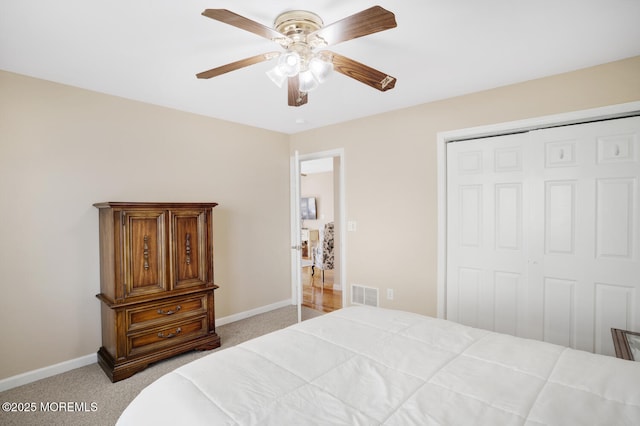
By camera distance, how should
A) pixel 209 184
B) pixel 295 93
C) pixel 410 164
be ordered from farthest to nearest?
pixel 209 184
pixel 410 164
pixel 295 93

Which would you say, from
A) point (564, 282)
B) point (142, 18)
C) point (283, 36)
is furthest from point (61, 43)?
point (564, 282)

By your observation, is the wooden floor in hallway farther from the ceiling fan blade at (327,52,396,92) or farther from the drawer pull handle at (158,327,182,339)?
the ceiling fan blade at (327,52,396,92)

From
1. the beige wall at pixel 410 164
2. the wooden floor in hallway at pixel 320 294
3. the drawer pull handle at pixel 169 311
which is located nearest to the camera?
the beige wall at pixel 410 164

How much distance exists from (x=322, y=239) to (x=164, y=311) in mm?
3255

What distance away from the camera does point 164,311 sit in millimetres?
2879

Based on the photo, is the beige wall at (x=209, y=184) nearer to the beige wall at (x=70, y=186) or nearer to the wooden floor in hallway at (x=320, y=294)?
the beige wall at (x=70, y=186)

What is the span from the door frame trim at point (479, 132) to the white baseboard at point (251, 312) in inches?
84.8

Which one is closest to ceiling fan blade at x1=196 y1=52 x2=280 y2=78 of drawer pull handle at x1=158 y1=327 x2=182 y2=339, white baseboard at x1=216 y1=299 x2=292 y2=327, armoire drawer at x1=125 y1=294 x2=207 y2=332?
armoire drawer at x1=125 y1=294 x2=207 y2=332

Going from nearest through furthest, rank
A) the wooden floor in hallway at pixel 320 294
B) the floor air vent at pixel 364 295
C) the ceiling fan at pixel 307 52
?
the ceiling fan at pixel 307 52 → the floor air vent at pixel 364 295 → the wooden floor in hallway at pixel 320 294

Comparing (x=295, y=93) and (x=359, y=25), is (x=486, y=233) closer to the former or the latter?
(x=295, y=93)

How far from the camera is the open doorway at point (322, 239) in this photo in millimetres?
4742

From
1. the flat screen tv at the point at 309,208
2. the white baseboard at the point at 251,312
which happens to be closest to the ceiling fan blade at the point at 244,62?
the white baseboard at the point at 251,312

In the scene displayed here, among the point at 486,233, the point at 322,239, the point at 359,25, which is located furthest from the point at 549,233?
the point at 322,239

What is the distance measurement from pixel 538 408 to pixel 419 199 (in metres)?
2.40
